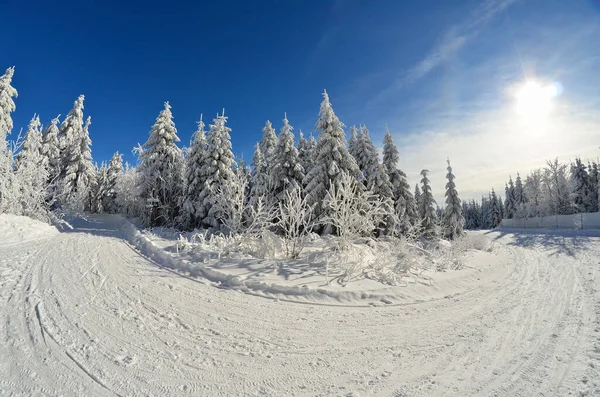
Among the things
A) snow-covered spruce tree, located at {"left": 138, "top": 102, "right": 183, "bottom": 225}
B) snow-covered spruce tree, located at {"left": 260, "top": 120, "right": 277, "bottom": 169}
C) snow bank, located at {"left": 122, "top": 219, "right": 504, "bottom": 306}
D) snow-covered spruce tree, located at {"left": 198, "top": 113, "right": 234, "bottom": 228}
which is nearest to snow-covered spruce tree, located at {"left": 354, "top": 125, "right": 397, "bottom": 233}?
Answer: snow-covered spruce tree, located at {"left": 260, "top": 120, "right": 277, "bottom": 169}

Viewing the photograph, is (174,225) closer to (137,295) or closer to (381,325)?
(137,295)

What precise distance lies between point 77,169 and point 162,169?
679 inches

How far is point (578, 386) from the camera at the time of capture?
3020 millimetres

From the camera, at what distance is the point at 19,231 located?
38.3 ft

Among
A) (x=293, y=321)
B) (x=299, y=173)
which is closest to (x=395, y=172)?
(x=299, y=173)

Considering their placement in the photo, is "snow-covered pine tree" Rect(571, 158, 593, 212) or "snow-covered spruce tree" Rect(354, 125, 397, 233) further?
"snow-covered pine tree" Rect(571, 158, 593, 212)

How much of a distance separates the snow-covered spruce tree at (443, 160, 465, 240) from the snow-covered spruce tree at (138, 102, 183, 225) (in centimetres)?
2791

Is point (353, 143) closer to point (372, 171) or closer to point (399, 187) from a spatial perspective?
point (372, 171)

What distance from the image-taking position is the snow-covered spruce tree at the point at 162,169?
2198 cm

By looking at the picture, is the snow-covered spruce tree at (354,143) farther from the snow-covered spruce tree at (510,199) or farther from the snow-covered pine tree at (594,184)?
the snow-covered spruce tree at (510,199)

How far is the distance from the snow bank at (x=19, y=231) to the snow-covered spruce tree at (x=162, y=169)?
27.6 ft

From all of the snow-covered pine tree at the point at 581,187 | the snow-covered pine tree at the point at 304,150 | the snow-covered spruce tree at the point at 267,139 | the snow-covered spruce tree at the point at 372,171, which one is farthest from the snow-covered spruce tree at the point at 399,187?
the snow-covered pine tree at the point at 581,187

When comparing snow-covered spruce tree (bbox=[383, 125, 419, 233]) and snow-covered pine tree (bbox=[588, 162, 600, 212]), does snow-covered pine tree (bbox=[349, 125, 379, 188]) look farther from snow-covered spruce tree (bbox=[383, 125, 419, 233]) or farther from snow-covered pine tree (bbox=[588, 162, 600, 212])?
snow-covered pine tree (bbox=[588, 162, 600, 212])

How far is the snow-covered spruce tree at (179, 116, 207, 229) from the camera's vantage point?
20.2 meters
